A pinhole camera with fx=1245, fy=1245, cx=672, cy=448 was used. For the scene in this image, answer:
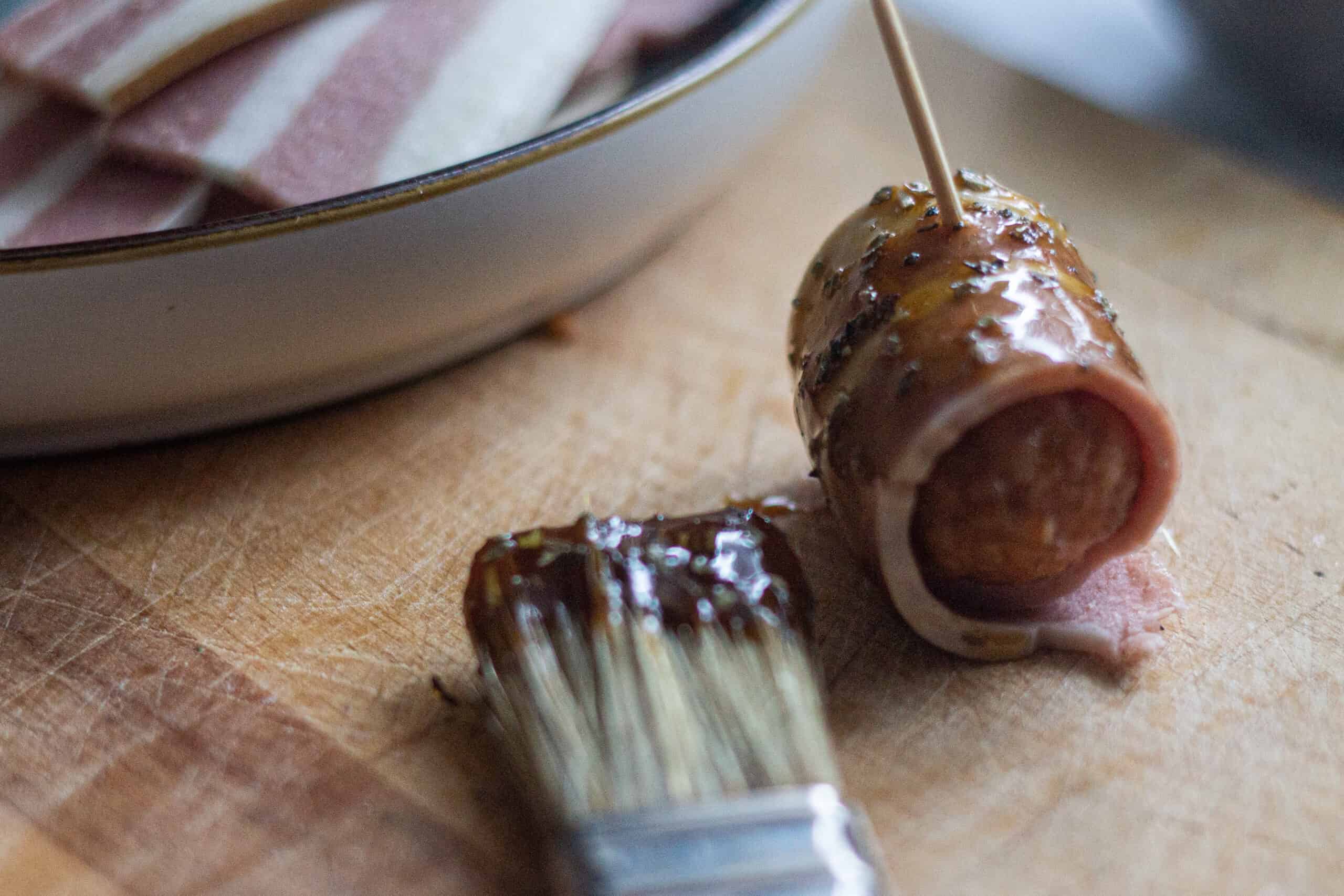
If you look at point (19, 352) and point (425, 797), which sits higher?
point (19, 352)

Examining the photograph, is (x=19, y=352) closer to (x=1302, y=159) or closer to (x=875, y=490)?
(x=875, y=490)

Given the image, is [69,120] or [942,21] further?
[942,21]

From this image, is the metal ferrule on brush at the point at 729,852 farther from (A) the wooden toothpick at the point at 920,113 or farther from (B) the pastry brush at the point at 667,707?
(A) the wooden toothpick at the point at 920,113

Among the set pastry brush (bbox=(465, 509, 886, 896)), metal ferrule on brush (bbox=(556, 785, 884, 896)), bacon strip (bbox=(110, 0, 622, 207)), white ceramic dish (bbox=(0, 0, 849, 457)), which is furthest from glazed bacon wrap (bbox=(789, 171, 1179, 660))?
bacon strip (bbox=(110, 0, 622, 207))

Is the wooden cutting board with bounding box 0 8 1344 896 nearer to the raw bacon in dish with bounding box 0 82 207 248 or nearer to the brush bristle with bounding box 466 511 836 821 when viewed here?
the brush bristle with bounding box 466 511 836 821

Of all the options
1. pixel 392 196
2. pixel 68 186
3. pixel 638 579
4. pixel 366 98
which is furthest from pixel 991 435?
pixel 68 186

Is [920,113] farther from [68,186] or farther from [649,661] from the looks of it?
[68,186]

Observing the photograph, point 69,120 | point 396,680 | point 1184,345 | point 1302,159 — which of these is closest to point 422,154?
point 69,120
